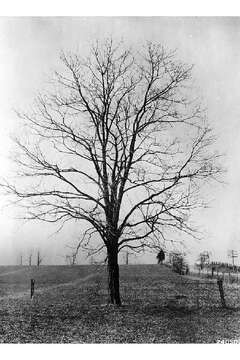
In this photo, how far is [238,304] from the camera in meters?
20.0

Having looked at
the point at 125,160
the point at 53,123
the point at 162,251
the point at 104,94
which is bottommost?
the point at 162,251

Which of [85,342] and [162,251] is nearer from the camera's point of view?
[85,342]

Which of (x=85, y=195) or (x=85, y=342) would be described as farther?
(x=85, y=195)

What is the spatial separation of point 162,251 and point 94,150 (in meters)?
5.23

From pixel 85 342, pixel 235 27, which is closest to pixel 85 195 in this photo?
pixel 85 342

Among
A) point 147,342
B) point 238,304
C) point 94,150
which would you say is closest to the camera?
point 147,342

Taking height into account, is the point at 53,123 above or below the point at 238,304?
above

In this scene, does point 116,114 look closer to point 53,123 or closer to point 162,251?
point 53,123

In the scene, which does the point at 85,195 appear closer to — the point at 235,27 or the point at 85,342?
the point at 85,342

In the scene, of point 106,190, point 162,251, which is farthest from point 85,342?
point 106,190

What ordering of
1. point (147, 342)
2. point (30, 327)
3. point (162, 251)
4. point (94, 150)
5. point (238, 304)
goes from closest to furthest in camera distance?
point (147, 342)
point (30, 327)
point (162, 251)
point (94, 150)
point (238, 304)

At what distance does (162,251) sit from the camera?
1719 cm

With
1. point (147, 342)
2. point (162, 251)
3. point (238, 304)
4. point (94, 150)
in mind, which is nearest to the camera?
point (147, 342)

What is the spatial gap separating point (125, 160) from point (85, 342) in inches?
330
